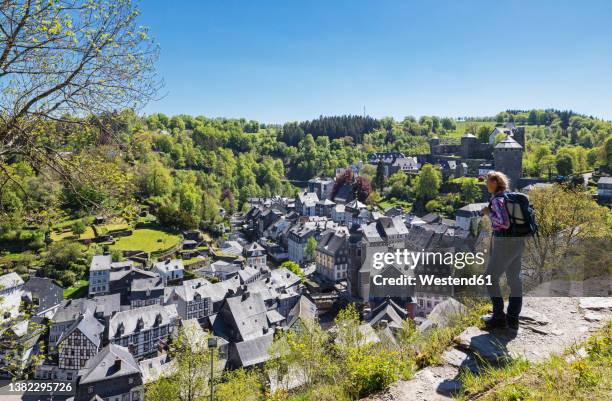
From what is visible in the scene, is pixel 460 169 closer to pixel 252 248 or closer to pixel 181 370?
pixel 252 248

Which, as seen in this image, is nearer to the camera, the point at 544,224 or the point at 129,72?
the point at 129,72

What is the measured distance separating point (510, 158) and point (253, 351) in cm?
4782

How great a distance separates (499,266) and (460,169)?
68.5m

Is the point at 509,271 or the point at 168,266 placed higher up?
the point at 509,271

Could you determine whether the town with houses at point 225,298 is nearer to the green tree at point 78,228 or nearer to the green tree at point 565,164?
the green tree at point 565,164

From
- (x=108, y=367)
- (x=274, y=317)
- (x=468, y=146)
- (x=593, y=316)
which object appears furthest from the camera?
(x=468, y=146)

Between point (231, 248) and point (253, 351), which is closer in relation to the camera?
point (253, 351)

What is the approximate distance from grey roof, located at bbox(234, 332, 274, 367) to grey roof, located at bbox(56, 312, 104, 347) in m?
10.4

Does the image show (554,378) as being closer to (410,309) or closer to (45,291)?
(410,309)

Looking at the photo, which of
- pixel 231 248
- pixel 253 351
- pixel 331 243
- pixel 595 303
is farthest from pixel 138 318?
pixel 595 303

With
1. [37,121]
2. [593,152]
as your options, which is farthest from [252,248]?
[593,152]

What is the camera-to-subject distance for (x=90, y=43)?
19.2ft

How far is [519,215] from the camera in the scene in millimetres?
5105

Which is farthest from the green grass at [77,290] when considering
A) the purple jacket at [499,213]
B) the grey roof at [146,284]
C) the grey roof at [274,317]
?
the purple jacket at [499,213]
